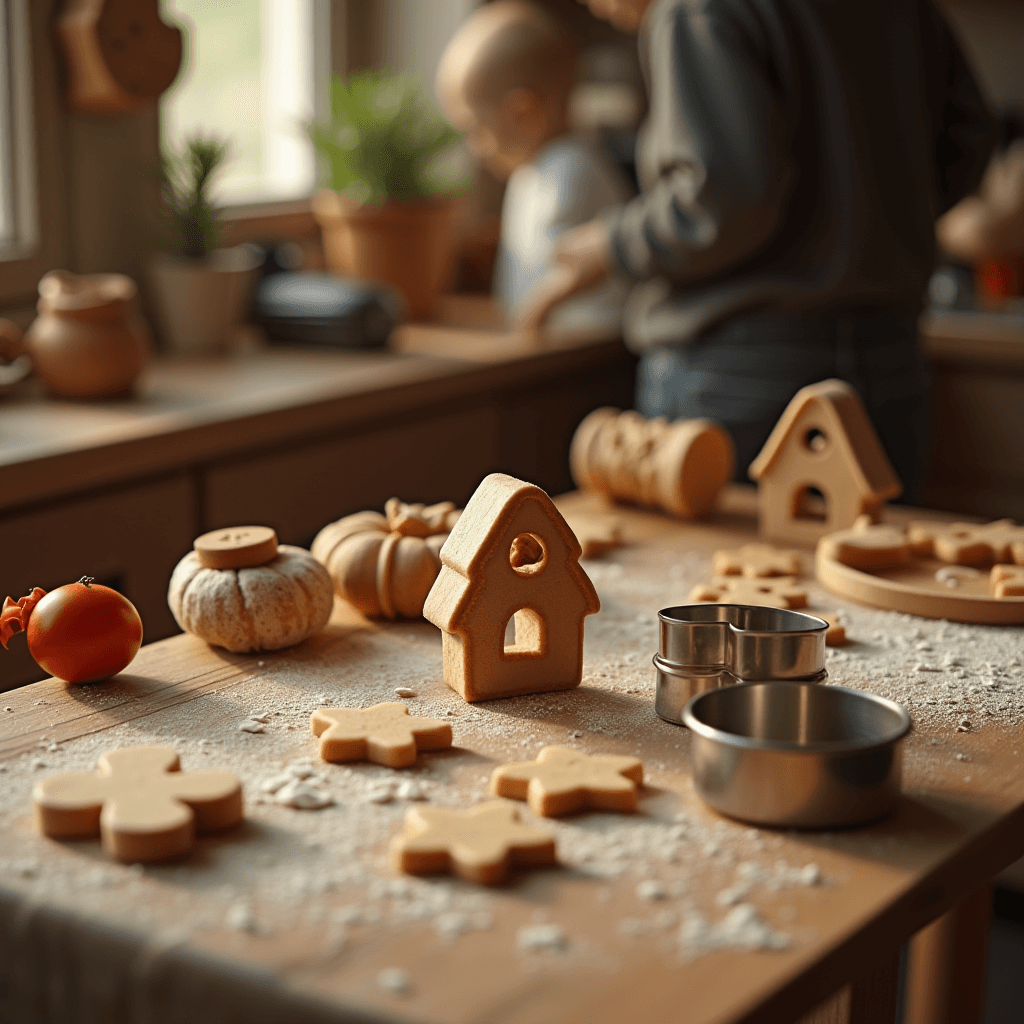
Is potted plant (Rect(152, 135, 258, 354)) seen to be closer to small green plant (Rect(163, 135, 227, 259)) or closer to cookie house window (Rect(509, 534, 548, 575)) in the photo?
small green plant (Rect(163, 135, 227, 259))

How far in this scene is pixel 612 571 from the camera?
1.35 metres

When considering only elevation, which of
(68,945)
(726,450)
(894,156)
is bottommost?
(68,945)

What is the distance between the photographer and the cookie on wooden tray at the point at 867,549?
1.30 metres

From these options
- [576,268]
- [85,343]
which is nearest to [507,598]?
[85,343]

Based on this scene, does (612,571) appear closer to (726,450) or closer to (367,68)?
(726,450)

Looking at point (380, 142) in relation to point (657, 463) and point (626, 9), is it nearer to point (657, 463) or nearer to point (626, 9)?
point (626, 9)

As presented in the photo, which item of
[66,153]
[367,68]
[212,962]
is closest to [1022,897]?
[212,962]

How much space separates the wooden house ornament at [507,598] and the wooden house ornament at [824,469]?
0.49 metres

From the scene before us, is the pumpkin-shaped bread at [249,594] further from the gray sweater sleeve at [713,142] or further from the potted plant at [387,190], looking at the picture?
the potted plant at [387,190]

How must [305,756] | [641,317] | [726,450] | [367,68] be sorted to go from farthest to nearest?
[367,68]
[641,317]
[726,450]
[305,756]

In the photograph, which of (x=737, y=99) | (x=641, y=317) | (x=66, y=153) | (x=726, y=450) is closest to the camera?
(x=726, y=450)

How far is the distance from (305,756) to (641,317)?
1.33 meters

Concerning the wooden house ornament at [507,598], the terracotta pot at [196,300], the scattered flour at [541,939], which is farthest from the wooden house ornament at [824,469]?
the terracotta pot at [196,300]

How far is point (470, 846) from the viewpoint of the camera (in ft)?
2.49
